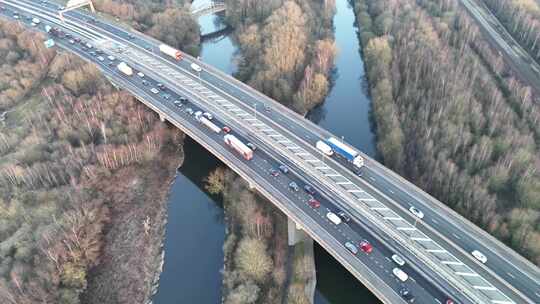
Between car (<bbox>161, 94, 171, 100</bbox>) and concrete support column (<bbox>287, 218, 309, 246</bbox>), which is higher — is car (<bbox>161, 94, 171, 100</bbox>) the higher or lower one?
the higher one

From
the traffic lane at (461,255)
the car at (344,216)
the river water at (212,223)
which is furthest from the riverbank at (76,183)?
the traffic lane at (461,255)

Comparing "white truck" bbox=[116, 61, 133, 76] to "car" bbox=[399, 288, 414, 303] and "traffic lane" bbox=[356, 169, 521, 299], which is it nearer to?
"traffic lane" bbox=[356, 169, 521, 299]

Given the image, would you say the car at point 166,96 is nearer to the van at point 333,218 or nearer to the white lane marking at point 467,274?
the van at point 333,218

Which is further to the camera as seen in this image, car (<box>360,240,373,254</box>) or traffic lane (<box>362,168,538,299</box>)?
car (<box>360,240,373,254</box>)

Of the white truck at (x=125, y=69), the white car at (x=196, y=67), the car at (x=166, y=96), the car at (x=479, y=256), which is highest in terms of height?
the white car at (x=196, y=67)

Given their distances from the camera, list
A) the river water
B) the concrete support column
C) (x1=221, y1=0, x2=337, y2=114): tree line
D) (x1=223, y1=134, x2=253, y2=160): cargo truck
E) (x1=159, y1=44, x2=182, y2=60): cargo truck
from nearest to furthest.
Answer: the river water
the concrete support column
(x1=223, y1=134, x2=253, y2=160): cargo truck
(x1=221, y1=0, x2=337, y2=114): tree line
(x1=159, y1=44, x2=182, y2=60): cargo truck

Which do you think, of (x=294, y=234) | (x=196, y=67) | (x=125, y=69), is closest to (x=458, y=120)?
(x=294, y=234)

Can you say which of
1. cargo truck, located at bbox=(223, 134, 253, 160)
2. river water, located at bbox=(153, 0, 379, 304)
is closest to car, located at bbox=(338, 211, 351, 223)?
river water, located at bbox=(153, 0, 379, 304)
